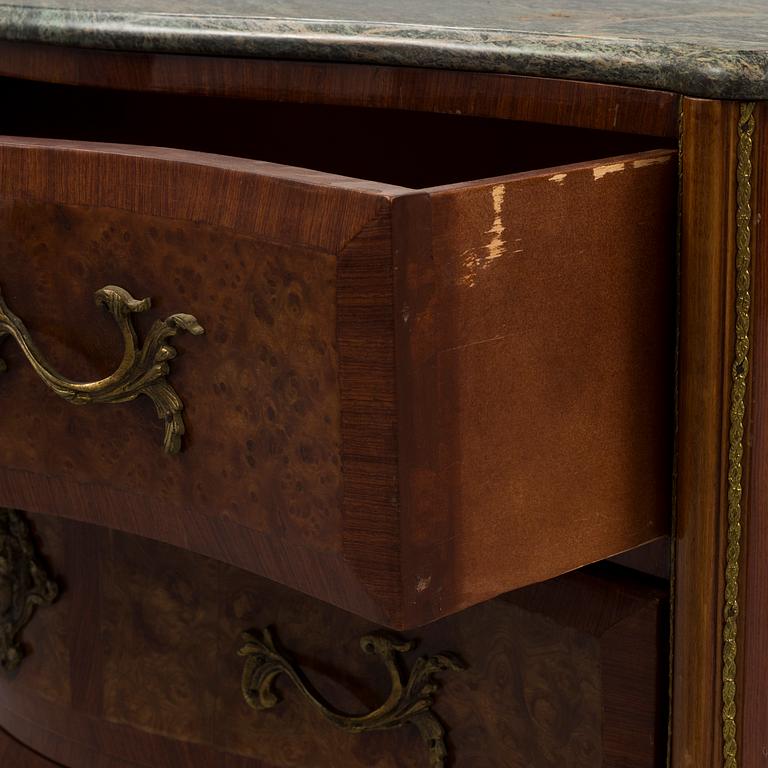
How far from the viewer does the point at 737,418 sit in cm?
57

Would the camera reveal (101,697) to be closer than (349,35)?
No

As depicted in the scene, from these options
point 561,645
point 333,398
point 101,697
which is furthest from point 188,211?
point 101,697

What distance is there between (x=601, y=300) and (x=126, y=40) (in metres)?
0.26

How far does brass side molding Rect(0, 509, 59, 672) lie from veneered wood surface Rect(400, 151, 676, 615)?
404 mm

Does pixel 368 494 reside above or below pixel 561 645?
above

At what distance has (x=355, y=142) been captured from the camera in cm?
Answer: 78

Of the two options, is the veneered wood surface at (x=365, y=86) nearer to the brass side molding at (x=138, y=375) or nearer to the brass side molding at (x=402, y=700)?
the brass side molding at (x=138, y=375)

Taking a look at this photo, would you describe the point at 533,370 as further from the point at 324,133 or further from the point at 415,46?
the point at 324,133

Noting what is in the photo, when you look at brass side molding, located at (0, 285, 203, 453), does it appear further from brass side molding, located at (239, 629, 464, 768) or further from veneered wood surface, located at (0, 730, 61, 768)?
veneered wood surface, located at (0, 730, 61, 768)

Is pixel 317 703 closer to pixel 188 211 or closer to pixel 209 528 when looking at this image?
pixel 209 528

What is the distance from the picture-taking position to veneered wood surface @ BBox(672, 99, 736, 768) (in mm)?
546

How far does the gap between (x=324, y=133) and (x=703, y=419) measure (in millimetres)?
301

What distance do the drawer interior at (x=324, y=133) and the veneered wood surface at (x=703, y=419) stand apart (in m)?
0.05

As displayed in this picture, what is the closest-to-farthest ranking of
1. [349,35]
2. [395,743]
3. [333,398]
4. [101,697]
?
[333,398], [349,35], [395,743], [101,697]
